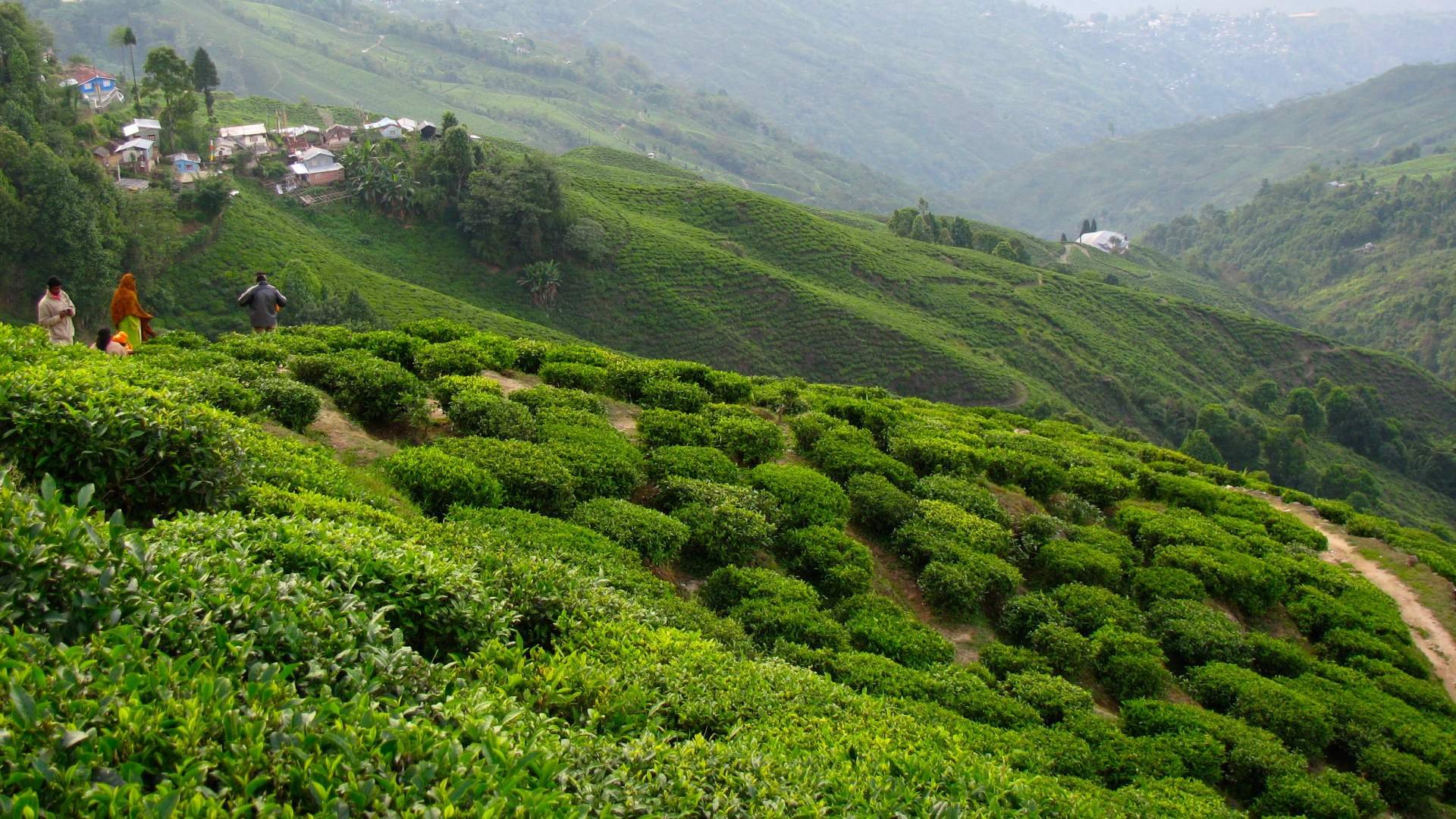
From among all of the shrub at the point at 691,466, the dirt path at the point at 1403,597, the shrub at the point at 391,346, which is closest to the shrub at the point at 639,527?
the shrub at the point at 691,466

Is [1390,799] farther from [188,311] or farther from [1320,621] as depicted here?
[188,311]

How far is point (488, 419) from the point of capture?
37.2 ft

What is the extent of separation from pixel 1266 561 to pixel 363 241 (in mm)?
54298

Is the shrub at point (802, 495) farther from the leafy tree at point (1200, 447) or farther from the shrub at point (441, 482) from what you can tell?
the leafy tree at point (1200, 447)

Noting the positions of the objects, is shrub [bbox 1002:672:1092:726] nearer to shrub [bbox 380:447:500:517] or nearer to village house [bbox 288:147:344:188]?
shrub [bbox 380:447:500:517]

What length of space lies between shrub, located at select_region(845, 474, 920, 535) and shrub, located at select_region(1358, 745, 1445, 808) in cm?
578

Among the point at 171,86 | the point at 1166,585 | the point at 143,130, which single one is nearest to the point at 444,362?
the point at 1166,585

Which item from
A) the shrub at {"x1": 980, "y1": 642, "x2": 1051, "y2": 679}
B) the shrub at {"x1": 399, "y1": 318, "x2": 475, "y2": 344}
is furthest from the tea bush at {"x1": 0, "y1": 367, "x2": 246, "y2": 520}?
the shrub at {"x1": 399, "y1": 318, "x2": 475, "y2": 344}

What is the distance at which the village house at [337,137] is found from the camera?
6650 centimetres

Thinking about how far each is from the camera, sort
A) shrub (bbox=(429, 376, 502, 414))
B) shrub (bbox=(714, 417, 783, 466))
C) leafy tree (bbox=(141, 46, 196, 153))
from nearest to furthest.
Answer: shrub (bbox=(429, 376, 502, 414)) → shrub (bbox=(714, 417, 783, 466)) → leafy tree (bbox=(141, 46, 196, 153))

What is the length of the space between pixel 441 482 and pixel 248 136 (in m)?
64.0

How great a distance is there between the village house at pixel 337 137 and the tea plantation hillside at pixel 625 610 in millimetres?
58547

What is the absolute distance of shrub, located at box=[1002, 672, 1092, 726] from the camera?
9.17m

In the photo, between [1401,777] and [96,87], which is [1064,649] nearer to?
[1401,777]
